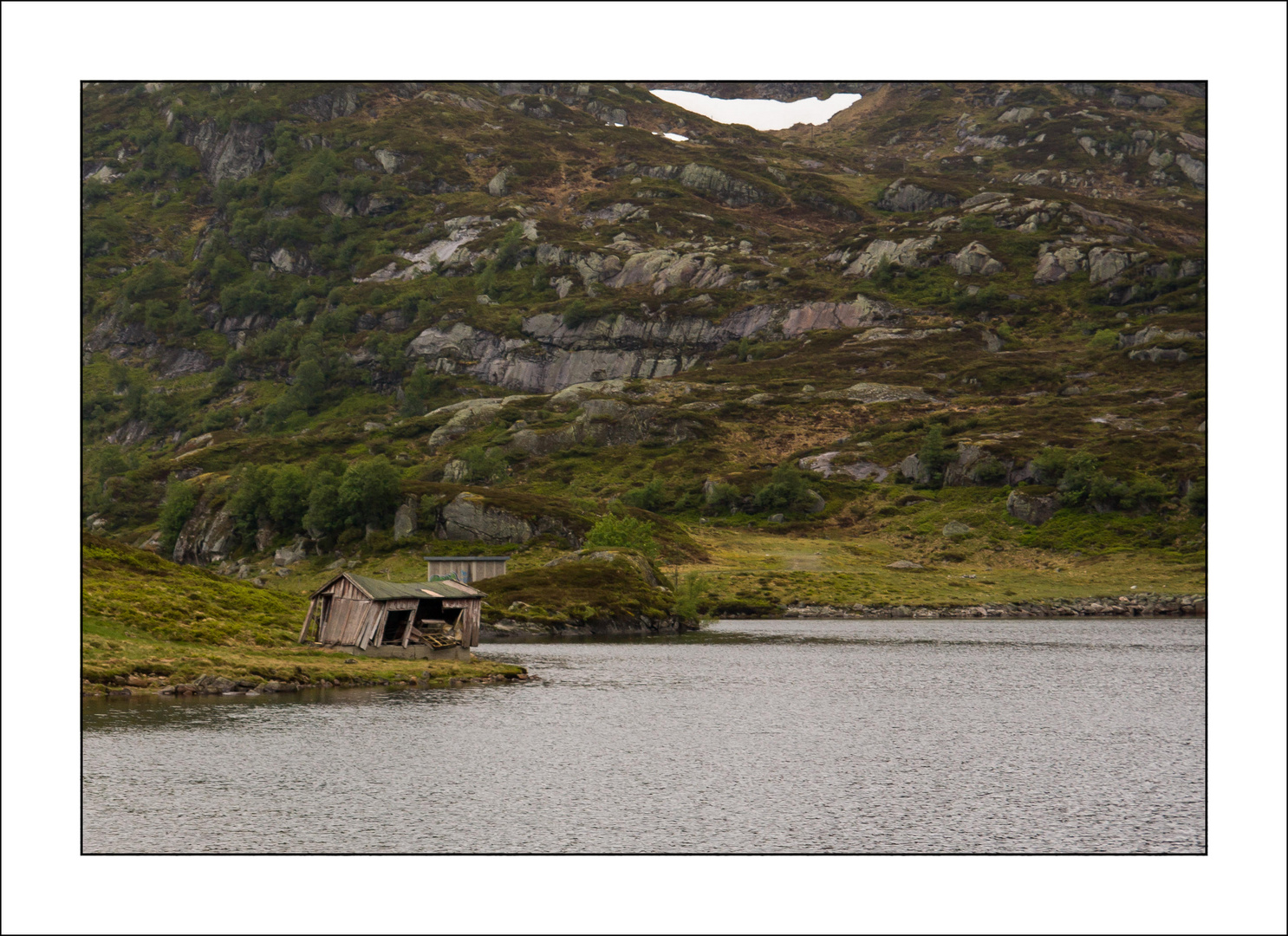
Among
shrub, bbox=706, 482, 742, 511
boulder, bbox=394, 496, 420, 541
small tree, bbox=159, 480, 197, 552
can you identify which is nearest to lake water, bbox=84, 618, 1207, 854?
boulder, bbox=394, 496, 420, 541

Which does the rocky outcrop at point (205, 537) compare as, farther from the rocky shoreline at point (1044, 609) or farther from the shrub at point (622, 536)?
the rocky shoreline at point (1044, 609)

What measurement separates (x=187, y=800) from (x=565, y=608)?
76855 mm

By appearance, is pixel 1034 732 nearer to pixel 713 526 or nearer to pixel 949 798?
pixel 949 798

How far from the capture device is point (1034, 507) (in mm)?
172875

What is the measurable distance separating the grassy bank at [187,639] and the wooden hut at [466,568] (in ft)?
115

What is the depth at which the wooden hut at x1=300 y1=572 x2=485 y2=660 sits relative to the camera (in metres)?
71.9

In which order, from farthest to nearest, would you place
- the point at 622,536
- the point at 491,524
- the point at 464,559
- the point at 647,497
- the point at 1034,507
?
the point at 647,497 < the point at 1034,507 < the point at 491,524 < the point at 622,536 < the point at 464,559

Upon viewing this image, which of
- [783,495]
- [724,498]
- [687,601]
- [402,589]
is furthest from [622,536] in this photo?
[402,589]

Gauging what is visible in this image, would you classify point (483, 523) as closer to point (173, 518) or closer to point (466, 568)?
point (466, 568)

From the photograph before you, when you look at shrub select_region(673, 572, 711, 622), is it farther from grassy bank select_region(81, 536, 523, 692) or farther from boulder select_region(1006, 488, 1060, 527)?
boulder select_region(1006, 488, 1060, 527)

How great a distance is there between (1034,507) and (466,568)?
97.5 meters

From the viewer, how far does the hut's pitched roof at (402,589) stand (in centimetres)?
7100

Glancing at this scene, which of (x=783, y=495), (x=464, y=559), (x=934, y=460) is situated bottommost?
(x=464, y=559)

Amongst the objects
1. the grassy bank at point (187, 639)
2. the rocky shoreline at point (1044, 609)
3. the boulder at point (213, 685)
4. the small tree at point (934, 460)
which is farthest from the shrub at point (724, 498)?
the boulder at point (213, 685)
